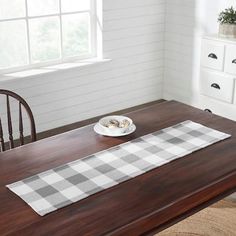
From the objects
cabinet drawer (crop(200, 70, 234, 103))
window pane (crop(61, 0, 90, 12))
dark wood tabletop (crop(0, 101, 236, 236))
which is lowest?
cabinet drawer (crop(200, 70, 234, 103))

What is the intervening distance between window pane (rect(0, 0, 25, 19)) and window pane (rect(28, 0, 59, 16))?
8 cm

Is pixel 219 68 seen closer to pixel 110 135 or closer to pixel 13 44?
pixel 13 44

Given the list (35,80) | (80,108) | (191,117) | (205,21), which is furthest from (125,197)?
(205,21)

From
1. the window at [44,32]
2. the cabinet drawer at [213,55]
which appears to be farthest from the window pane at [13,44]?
the cabinet drawer at [213,55]

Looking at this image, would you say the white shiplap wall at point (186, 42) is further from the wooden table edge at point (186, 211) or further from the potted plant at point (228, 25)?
the wooden table edge at point (186, 211)

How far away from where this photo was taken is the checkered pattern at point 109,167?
171cm

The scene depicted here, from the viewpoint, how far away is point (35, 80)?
3.91 m

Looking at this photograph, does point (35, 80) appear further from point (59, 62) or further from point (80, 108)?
point (80, 108)

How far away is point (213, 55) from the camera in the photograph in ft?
13.0

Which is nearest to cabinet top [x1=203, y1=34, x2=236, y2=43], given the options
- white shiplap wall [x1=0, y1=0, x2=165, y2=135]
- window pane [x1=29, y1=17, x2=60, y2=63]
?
white shiplap wall [x1=0, y1=0, x2=165, y2=135]

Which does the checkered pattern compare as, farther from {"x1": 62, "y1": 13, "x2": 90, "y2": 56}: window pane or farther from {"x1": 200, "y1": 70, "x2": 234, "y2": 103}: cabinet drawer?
{"x1": 62, "y1": 13, "x2": 90, "y2": 56}: window pane

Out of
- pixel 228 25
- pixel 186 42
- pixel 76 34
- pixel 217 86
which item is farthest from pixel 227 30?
pixel 76 34

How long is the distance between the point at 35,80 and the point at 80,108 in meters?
0.60

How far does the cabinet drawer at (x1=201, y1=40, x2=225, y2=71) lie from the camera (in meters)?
Answer: 3.90
